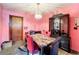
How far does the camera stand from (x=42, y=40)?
5.59ft

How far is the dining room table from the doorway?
0.70ft

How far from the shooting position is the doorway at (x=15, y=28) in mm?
1691

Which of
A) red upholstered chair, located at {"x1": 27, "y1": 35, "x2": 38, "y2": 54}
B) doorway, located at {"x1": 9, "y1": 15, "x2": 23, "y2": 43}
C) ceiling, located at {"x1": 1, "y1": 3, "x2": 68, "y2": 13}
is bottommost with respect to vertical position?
red upholstered chair, located at {"x1": 27, "y1": 35, "x2": 38, "y2": 54}

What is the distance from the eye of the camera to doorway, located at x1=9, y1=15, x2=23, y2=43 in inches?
66.6

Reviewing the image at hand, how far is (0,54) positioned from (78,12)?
121cm

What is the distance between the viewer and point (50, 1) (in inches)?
64.1

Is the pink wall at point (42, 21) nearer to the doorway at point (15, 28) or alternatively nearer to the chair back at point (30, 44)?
the doorway at point (15, 28)

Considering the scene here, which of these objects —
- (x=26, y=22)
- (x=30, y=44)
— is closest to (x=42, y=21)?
(x=26, y=22)

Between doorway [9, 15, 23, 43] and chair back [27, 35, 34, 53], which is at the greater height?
doorway [9, 15, 23, 43]

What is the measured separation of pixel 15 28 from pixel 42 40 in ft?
1.38

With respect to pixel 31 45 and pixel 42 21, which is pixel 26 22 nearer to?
pixel 42 21

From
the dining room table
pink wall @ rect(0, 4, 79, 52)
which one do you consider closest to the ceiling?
pink wall @ rect(0, 4, 79, 52)

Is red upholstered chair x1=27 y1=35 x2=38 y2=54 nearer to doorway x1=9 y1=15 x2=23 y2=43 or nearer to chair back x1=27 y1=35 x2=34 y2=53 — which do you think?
chair back x1=27 y1=35 x2=34 y2=53

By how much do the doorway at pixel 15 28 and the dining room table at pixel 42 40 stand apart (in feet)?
0.70
